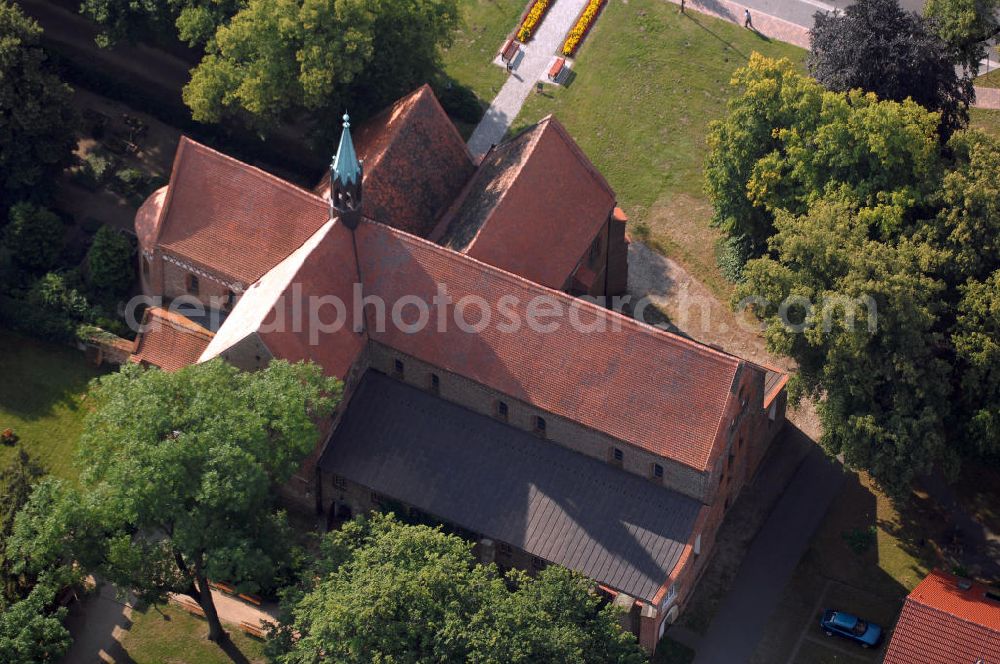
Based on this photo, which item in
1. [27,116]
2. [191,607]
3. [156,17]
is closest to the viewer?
[191,607]

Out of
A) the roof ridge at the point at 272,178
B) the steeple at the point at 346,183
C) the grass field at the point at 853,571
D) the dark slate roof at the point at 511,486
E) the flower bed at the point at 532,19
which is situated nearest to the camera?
the dark slate roof at the point at 511,486

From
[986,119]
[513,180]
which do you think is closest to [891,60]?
[986,119]

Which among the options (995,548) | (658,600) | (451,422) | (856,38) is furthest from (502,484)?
(856,38)

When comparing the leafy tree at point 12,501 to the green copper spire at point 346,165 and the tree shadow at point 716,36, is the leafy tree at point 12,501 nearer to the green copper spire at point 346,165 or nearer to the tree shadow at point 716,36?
the green copper spire at point 346,165

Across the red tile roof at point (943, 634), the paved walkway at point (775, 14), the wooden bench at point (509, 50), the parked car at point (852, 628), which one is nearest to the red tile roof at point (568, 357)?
the parked car at point (852, 628)

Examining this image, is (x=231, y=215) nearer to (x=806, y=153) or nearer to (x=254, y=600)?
(x=254, y=600)

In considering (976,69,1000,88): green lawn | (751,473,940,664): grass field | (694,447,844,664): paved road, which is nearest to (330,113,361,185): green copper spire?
(694,447,844,664): paved road
